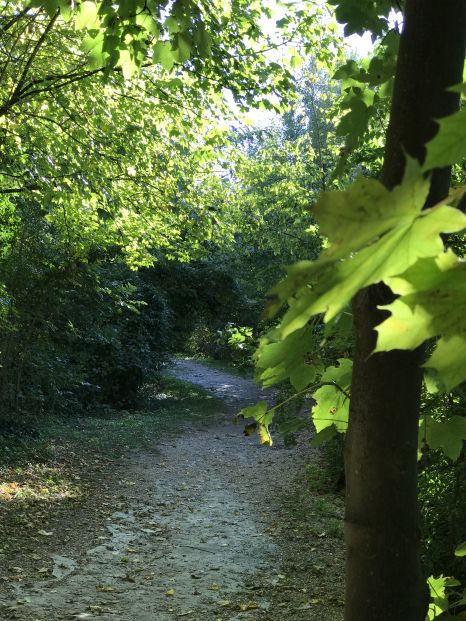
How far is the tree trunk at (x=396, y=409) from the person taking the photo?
0.99 metres

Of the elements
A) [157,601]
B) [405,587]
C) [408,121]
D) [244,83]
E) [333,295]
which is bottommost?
[157,601]

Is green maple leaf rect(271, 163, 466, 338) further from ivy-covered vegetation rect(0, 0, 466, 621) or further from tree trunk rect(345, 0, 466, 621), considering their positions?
tree trunk rect(345, 0, 466, 621)

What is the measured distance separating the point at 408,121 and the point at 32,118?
812 cm

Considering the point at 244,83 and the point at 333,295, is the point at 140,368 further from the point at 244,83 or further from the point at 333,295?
the point at 333,295

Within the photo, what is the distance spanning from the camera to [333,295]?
651mm

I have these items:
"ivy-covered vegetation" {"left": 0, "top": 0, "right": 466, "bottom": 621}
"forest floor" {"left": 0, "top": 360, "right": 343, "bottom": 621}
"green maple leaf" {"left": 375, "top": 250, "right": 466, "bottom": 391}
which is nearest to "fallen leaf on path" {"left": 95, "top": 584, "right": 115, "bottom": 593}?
"forest floor" {"left": 0, "top": 360, "right": 343, "bottom": 621}

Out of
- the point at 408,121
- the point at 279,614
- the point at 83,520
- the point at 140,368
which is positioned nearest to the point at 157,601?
the point at 279,614

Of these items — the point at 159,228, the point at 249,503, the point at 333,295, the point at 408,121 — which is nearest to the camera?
the point at 333,295

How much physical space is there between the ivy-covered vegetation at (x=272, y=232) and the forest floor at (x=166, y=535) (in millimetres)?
1395

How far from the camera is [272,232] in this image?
1341cm

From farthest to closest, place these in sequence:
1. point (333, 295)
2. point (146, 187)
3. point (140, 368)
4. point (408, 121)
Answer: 1. point (140, 368)
2. point (146, 187)
3. point (408, 121)
4. point (333, 295)

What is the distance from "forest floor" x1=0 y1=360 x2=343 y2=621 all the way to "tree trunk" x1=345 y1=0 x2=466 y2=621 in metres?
4.32

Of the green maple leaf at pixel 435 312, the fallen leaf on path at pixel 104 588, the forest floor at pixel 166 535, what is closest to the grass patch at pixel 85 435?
the forest floor at pixel 166 535

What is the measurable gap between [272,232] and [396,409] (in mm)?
12578
